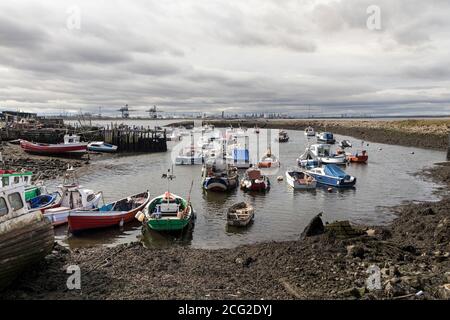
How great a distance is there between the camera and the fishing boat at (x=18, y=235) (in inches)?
403

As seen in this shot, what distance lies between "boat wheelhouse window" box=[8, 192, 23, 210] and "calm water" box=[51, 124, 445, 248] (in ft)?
26.0

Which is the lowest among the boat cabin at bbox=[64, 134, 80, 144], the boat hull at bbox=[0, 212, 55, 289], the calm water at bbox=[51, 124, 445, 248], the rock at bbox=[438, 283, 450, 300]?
the calm water at bbox=[51, 124, 445, 248]

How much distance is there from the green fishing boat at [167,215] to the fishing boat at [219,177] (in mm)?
8371

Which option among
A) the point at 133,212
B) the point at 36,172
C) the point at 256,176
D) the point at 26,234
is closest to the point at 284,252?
the point at 26,234

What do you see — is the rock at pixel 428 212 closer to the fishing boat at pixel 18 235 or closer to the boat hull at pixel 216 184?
the boat hull at pixel 216 184

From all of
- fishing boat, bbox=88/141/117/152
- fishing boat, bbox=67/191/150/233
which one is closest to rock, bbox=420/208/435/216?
fishing boat, bbox=67/191/150/233

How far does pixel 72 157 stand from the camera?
52875 mm

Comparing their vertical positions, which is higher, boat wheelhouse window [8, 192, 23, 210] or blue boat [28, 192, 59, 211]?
boat wheelhouse window [8, 192, 23, 210]

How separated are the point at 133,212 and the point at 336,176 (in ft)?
61.2

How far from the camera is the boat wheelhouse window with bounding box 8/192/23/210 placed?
37.2 ft

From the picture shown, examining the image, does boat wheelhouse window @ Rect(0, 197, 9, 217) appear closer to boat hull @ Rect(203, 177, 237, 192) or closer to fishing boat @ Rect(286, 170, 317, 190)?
boat hull @ Rect(203, 177, 237, 192)

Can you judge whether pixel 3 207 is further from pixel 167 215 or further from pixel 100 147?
pixel 100 147

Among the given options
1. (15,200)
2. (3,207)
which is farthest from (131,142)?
(3,207)
